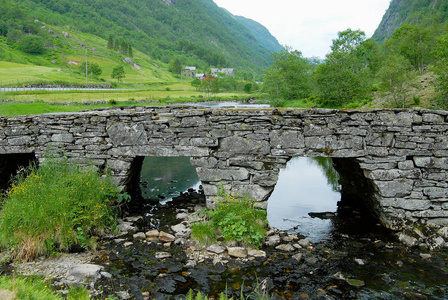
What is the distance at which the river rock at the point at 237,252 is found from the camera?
7.15m

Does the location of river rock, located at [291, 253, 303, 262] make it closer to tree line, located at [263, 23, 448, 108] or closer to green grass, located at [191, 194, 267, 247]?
green grass, located at [191, 194, 267, 247]

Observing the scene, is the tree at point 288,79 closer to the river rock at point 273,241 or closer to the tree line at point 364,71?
the tree line at point 364,71

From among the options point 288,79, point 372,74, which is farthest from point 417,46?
point 288,79

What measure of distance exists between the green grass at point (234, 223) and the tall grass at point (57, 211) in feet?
8.46

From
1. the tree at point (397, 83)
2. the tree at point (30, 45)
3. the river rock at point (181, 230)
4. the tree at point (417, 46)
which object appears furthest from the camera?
the tree at point (30, 45)

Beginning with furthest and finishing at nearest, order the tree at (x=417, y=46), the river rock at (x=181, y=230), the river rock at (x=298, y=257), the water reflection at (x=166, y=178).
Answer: the tree at (x=417, y=46) → the water reflection at (x=166, y=178) → the river rock at (x=181, y=230) → the river rock at (x=298, y=257)

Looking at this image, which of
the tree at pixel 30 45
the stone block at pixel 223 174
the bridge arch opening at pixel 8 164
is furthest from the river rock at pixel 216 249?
the tree at pixel 30 45

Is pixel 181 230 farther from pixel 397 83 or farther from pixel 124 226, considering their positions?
pixel 397 83

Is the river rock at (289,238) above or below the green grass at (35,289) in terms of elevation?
below

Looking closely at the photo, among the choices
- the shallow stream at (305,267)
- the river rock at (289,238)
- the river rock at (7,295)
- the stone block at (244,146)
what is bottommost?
the shallow stream at (305,267)

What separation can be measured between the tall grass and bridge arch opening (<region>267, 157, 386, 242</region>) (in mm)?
5058

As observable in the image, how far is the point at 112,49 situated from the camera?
472 feet

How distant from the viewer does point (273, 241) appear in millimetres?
7801

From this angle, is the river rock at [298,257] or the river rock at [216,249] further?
the river rock at [216,249]
